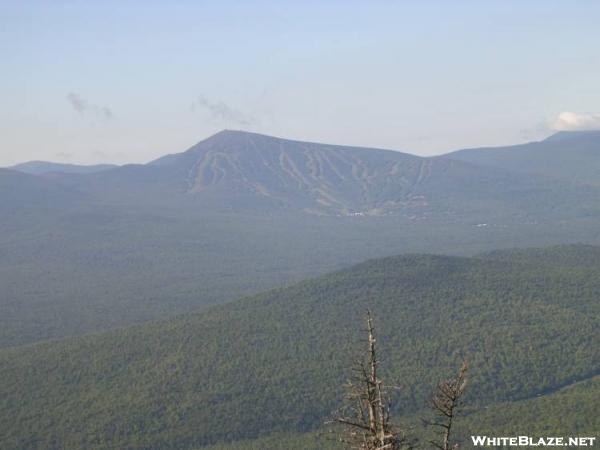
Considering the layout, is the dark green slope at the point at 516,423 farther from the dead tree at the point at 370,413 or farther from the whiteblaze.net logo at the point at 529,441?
the dead tree at the point at 370,413

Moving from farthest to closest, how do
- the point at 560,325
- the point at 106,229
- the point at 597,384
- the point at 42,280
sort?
1. the point at 106,229
2. the point at 42,280
3. the point at 560,325
4. the point at 597,384

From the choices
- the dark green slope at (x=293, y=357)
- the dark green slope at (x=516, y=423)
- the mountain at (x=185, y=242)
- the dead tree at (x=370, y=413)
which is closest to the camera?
the dead tree at (x=370, y=413)

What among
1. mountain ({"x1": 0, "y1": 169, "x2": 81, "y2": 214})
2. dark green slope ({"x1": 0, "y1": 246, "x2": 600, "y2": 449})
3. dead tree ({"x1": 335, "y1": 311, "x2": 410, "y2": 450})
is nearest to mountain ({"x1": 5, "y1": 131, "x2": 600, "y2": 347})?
mountain ({"x1": 0, "y1": 169, "x2": 81, "y2": 214})

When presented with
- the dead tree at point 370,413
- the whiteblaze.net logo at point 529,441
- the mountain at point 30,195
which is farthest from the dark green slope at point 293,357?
the mountain at point 30,195

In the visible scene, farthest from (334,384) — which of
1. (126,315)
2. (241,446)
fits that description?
(126,315)

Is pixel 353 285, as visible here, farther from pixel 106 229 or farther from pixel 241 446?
pixel 106 229

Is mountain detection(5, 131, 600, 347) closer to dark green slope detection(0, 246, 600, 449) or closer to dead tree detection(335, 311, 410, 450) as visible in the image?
dark green slope detection(0, 246, 600, 449)

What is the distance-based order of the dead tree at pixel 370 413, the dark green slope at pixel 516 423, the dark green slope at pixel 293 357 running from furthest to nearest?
the dark green slope at pixel 293 357 < the dark green slope at pixel 516 423 < the dead tree at pixel 370 413
